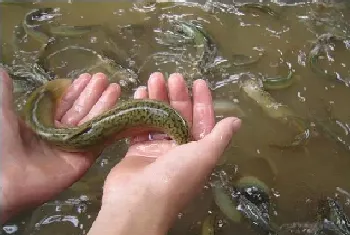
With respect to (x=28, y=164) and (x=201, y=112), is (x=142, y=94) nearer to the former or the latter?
(x=201, y=112)

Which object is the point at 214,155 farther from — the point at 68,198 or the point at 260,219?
the point at 68,198

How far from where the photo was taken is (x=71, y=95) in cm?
280

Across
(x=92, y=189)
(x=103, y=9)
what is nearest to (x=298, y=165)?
(x=92, y=189)

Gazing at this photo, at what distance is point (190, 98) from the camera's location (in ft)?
8.78

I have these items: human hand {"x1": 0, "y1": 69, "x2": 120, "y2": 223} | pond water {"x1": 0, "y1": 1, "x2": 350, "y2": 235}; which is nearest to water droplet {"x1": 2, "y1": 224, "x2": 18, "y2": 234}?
pond water {"x1": 0, "y1": 1, "x2": 350, "y2": 235}

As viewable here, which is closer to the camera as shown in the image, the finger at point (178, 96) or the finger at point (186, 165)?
the finger at point (186, 165)

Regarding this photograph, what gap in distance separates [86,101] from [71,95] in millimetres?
118

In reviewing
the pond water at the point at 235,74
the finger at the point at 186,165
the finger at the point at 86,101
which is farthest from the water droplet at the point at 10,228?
the finger at the point at 186,165

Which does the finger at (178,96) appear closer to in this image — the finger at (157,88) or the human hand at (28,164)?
the finger at (157,88)

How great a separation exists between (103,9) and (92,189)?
174 centimetres

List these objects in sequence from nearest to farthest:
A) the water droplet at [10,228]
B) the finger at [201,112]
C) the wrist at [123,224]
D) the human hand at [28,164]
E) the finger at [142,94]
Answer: the wrist at [123,224] → the human hand at [28,164] → the finger at [201,112] → the water droplet at [10,228] → the finger at [142,94]

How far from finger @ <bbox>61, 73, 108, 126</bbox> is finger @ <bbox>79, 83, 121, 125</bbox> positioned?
30 millimetres

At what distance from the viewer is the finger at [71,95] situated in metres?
2.76

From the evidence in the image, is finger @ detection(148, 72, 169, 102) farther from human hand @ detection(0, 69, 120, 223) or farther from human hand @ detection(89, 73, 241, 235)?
human hand @ detection(89, 73, 241, 235)
